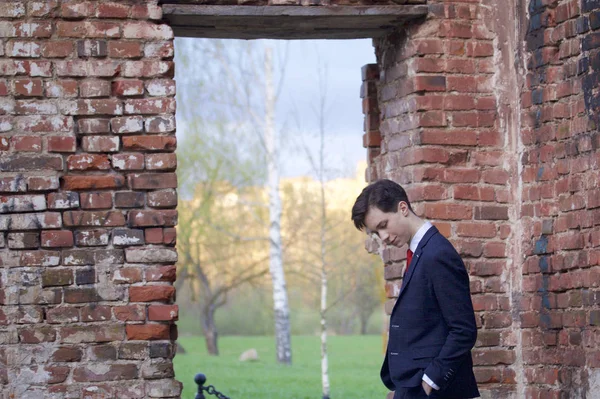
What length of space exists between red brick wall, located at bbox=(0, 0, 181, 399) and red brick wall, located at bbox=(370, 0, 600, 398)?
149 cm

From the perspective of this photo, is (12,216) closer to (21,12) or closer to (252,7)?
(21,12)

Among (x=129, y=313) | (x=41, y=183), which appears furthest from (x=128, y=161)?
(x=129, y=313)

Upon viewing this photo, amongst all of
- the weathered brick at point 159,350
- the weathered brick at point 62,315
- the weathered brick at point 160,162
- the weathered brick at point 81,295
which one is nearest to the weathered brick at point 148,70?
the weathered brick at point 160,162

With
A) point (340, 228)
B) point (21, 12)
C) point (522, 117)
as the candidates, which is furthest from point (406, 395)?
point (340, 228)

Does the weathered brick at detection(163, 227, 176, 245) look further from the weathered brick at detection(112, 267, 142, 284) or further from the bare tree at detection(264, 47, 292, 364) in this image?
the bare tree at detection(264, 47, 292, 364)

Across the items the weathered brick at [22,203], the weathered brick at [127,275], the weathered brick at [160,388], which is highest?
the weathered brick at [22,203]

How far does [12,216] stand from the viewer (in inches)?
194

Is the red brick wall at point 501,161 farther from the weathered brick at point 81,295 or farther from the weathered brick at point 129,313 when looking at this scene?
the weathered brick at point 81,295

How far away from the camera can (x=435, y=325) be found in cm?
391

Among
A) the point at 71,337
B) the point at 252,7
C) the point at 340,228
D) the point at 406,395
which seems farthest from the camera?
the point at 340,228

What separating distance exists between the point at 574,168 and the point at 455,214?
29.6 inches

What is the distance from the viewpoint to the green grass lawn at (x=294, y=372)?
48.4ft

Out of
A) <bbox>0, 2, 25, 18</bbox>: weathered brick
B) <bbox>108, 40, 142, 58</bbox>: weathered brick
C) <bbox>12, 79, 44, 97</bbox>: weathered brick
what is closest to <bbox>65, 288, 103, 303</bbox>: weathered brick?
<bbox>12, 79, 44, 97</bbox>: weathered brick

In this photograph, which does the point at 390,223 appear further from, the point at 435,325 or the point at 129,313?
the point at 129,313
